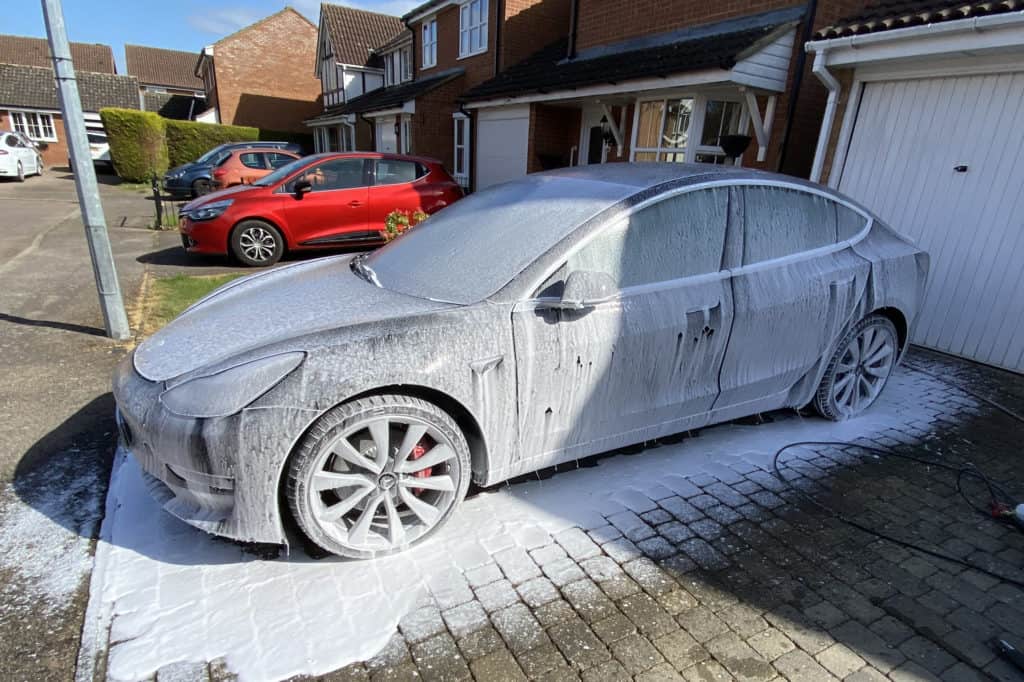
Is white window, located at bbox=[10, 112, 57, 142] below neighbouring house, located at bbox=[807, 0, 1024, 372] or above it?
below

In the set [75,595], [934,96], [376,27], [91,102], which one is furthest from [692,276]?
[91,102]

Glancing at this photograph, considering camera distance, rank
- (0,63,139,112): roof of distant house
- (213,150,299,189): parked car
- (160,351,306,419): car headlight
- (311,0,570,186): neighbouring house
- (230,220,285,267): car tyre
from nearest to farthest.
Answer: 1. (160,351,306,419): car headlight
2. (230,220,285,267): car tyre
3. (213,150,299,189): parked car
4. (311,0,570,186): neighbouring house
5. (0,63,139,112): roof of distant house

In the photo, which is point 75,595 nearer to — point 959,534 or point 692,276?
point 692,276

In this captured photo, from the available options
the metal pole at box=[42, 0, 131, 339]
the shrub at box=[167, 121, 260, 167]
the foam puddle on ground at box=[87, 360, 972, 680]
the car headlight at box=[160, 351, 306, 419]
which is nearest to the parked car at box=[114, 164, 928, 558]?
the car headlight at box=[160, 351, 306, 419]

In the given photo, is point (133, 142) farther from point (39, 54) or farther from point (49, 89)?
point (39, 54)

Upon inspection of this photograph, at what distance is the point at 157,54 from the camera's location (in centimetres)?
5394

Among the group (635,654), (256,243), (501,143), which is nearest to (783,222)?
(635,654)

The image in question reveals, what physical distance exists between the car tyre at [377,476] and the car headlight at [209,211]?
273 inches

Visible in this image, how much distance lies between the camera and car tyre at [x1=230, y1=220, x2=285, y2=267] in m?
8.10

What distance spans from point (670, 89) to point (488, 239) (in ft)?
22.5

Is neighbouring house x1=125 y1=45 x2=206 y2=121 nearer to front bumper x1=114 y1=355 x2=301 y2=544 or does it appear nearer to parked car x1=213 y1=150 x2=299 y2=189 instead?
parked car x1=213 y1=150 x2=299 y2=189

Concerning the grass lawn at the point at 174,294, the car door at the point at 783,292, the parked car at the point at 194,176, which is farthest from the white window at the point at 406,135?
the car door at the point at 783,292

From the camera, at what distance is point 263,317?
8.48ft

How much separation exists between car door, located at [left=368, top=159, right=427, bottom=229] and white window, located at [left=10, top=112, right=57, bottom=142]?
34.3 m
